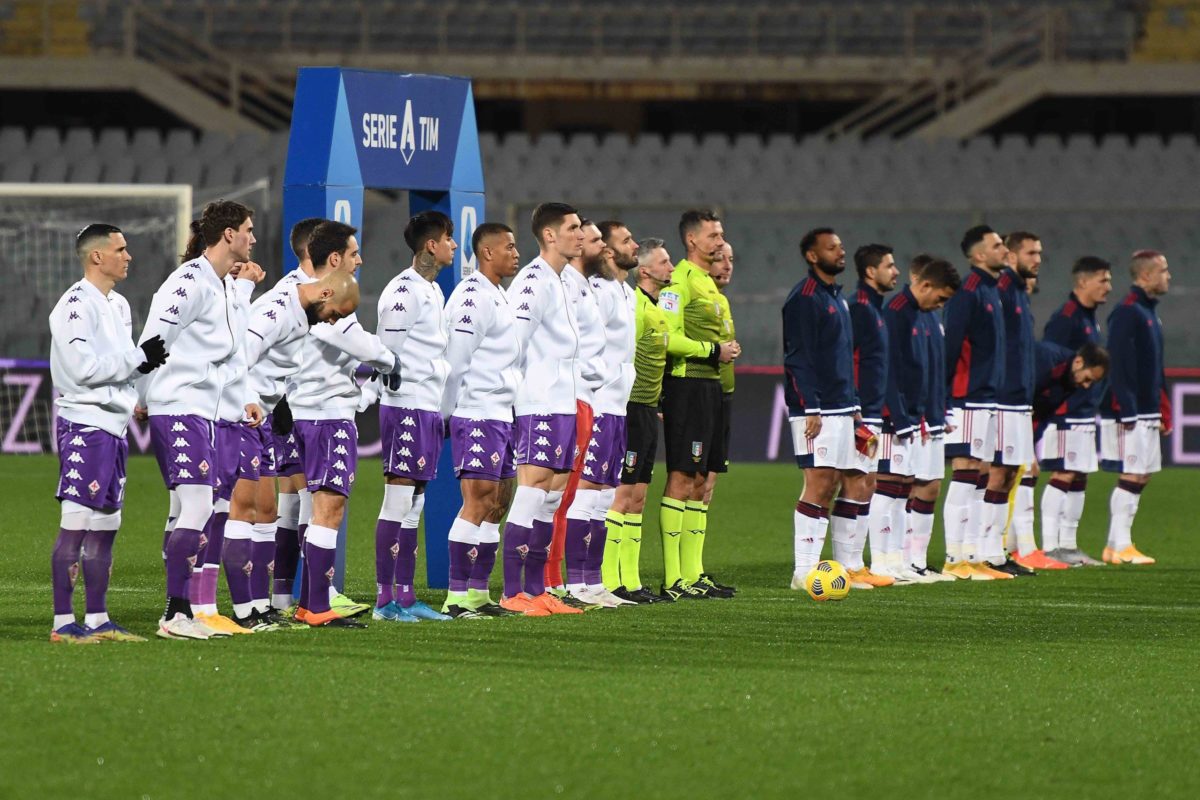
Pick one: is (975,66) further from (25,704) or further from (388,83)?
(25,704)

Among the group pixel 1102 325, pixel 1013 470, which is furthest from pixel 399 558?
pixel 1102 325

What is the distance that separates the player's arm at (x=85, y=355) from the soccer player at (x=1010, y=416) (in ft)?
20.6

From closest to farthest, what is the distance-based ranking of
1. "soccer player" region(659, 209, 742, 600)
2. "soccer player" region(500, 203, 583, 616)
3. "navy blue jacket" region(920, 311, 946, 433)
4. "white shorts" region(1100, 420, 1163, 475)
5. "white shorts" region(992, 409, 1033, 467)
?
"soccer player" region(500, 203, 583, 616) < "soccer player" region(659, 209, 742, 600) < "navy blue jacket" region(920, 311, 946, 433) < "white shorts" region(992, 409, 1033, 467) < "white shorts" region(1100, 420, 1163, 475)

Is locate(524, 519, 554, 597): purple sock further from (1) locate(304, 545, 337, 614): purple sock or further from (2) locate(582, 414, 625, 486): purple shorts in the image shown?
(1) locate(304, 545, 337, 614): purple sock

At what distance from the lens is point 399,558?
9031 millimetres

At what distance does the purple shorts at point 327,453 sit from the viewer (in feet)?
27.7

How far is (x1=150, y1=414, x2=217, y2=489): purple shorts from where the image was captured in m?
7.88

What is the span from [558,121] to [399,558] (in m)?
22.9

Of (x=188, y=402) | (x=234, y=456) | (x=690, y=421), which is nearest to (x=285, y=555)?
(x=234, y=456)

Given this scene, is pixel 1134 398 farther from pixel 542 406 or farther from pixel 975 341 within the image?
pixel 542 406

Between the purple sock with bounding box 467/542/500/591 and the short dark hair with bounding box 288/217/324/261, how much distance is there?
164cm

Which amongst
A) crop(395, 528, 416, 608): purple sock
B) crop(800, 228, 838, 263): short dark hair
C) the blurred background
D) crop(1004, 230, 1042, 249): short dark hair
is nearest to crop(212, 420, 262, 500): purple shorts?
crop(395, 528, 416, 608): purple sock

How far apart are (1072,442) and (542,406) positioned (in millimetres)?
5225

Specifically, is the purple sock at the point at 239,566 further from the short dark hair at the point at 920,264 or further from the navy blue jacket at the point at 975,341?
the navy blue jacket at the point at 975,341
